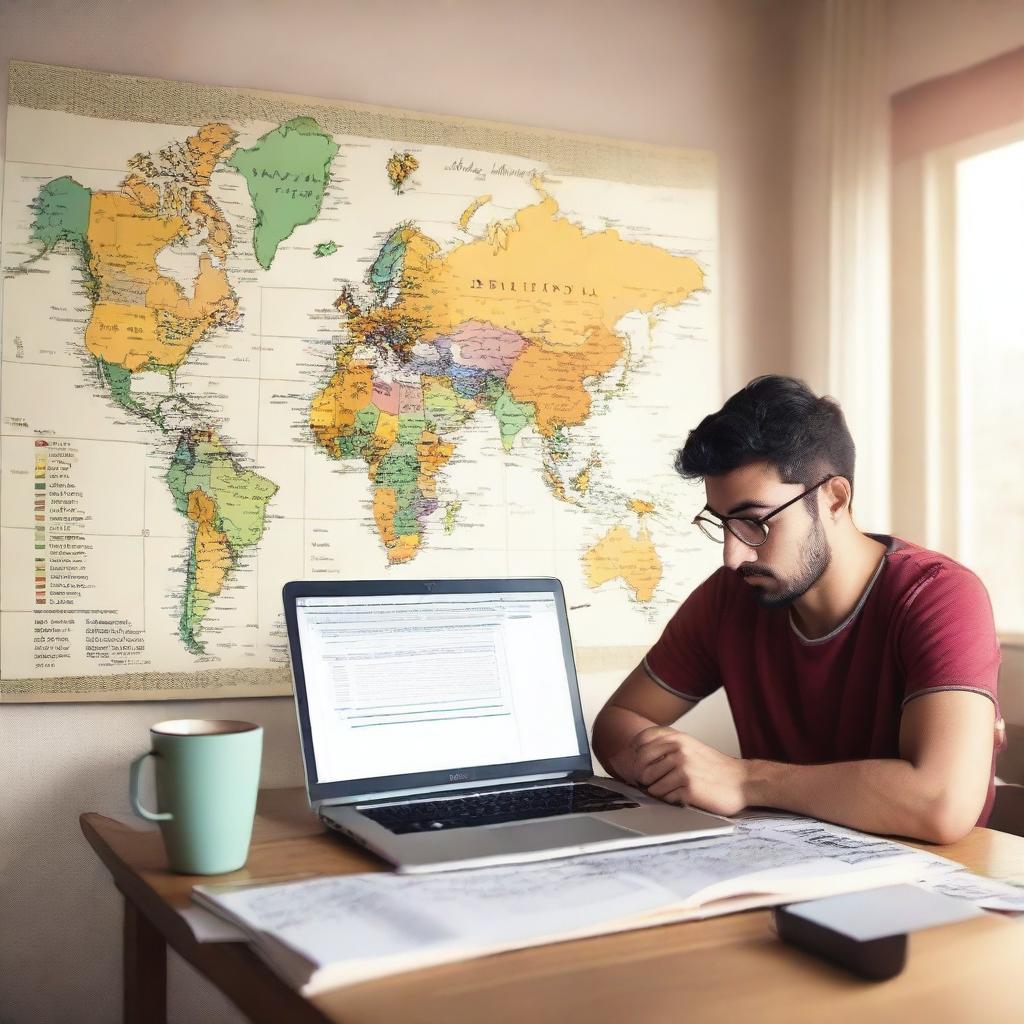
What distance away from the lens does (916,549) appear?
1561 millimetres

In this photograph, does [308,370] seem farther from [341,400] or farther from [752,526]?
[752,526]

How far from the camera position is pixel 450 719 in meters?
1.34

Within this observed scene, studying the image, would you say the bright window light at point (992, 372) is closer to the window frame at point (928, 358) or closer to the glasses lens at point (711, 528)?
the window frame at point (928, 358)

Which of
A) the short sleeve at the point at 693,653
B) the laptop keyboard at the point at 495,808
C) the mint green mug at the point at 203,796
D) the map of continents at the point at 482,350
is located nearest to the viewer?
the mint green mug at the point at 203,796

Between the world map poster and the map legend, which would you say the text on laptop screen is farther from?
the map legend

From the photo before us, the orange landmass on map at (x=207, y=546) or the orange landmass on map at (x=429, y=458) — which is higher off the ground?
the orange landmass on map at (x=429, y=458)

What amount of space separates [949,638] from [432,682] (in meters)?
0.65

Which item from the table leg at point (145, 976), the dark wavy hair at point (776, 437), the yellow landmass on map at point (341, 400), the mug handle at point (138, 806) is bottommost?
the table leg at point (145, 976)

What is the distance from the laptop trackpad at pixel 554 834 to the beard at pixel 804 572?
0.49 m

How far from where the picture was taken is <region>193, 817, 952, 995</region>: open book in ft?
2.52

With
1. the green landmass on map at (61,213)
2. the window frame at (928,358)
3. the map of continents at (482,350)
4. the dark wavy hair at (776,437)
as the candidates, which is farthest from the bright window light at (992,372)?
the green landmass on map at (61,213)

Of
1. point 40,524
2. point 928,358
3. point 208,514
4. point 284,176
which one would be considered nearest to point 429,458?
point 208,514

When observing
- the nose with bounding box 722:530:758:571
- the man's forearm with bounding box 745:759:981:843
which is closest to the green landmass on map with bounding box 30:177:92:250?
the nose with bounding box 722:530:758:571

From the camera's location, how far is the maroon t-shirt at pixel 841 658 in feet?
4.36
